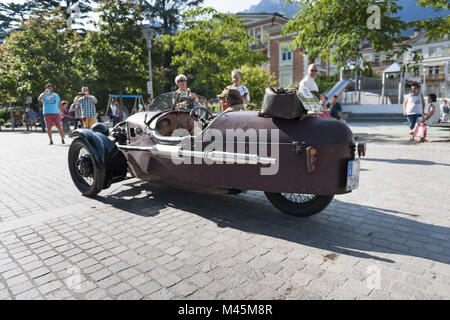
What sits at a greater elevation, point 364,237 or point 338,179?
point 338,179

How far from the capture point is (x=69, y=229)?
3391mm

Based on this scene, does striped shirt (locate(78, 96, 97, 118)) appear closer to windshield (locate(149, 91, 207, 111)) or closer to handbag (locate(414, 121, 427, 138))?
windshield (locate(149, 91, 207, 111))

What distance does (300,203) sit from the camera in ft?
11.8

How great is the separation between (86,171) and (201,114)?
188 centimetres

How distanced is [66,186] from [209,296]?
4.09m

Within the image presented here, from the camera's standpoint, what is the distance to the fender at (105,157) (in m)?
A: 4.26

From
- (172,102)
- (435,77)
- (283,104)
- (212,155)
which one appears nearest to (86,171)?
(172,102)

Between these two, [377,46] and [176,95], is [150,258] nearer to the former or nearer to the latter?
[176,95]

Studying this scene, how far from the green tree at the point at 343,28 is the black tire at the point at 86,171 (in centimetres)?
783

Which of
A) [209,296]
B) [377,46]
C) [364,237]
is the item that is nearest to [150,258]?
[209,296]

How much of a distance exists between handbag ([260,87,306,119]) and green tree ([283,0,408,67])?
711cm

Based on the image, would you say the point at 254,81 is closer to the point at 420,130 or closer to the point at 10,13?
the point at 420,130
